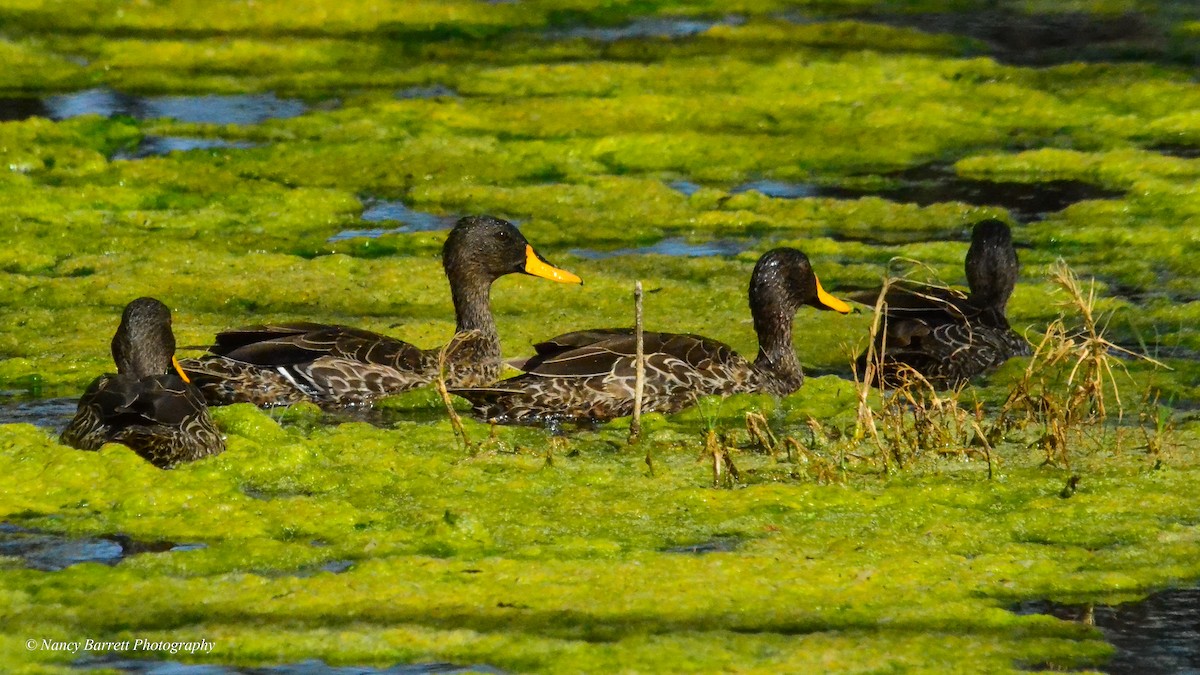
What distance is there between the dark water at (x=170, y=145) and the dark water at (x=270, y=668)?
Result: 29.2 feet

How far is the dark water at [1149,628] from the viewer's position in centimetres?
572

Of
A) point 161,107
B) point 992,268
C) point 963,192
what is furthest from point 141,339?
point 161,107

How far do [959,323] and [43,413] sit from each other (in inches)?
179

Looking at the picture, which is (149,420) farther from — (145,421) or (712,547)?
(712,547)

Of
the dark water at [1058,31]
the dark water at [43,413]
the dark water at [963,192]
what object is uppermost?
the dark water at [1058,31]

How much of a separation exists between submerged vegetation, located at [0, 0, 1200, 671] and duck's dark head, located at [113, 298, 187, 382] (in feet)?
1.49

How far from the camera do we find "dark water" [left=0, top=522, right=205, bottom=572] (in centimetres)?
652

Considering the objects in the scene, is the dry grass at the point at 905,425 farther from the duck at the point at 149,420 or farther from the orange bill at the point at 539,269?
the duck at the point at 149,420

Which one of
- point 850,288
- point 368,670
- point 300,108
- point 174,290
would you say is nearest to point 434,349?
point 174,290

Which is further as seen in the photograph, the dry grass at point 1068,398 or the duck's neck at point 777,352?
the duck's neck at point 777,352

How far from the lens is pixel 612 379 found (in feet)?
28.8

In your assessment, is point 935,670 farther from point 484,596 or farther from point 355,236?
point 355,236

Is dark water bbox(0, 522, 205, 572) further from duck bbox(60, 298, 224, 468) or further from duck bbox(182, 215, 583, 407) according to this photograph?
duck bbox(182, 215, 583, 407)

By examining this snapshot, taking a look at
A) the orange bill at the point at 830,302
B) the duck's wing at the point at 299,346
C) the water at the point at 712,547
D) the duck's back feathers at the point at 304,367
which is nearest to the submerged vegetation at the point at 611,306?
the water at the point at 712,547
